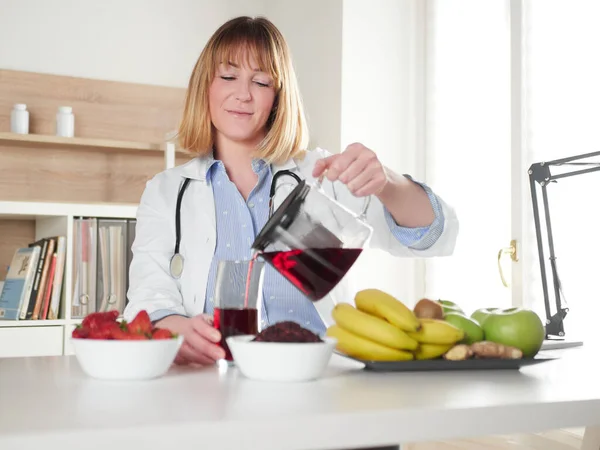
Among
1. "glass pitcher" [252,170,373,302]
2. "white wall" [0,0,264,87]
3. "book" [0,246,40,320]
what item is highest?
"white wall" [0,0,264,87]

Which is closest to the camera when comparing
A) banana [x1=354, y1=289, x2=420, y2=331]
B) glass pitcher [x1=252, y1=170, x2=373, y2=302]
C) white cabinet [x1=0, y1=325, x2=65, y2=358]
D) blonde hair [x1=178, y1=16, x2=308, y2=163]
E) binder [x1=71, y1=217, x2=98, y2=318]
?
glass pitcher [x1=252, y1=170, x2=373, y2=302]

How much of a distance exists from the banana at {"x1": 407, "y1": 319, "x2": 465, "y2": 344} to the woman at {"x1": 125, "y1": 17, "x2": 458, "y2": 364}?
1.38 feet

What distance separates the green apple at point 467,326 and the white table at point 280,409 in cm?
8

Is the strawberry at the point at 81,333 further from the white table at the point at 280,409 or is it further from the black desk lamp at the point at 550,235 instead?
the black desk lamp at the point at 550,235

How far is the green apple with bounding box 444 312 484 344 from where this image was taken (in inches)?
45.9

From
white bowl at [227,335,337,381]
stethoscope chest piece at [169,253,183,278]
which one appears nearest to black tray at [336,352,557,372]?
white bowl at [227,335,337,381]

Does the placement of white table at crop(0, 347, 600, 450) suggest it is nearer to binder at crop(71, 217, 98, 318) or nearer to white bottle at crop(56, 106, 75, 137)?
binder at crop(71, 217, 98, 318)

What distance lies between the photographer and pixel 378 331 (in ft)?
3.58

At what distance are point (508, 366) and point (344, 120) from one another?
2075mm

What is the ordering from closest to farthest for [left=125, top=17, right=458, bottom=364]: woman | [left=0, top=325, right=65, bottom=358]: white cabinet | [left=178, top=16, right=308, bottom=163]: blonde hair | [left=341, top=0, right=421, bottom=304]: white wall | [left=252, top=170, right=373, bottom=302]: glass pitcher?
1. [left=252, top=170, right=373, bottom=302]: glass pitcher
2. [left=125, top=17, right=458, bottom=364]: woman
3. [left=178, top=16, right=308, bottom=163]: blonde hair
4. [left=0, top=325, right=65, bottom=358]: white cabinet
5. [left=341, top=0, right=421, bottom=304]: white wall

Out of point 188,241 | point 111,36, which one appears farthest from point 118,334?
point 111,36

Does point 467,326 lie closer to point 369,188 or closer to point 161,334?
point 369,188

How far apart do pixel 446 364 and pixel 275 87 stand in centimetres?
86

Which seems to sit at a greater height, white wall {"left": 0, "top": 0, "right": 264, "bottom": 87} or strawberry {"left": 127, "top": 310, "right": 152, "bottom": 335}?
white wall {"left": 0, "top": 0, "right": 264, "bottom": 87}
